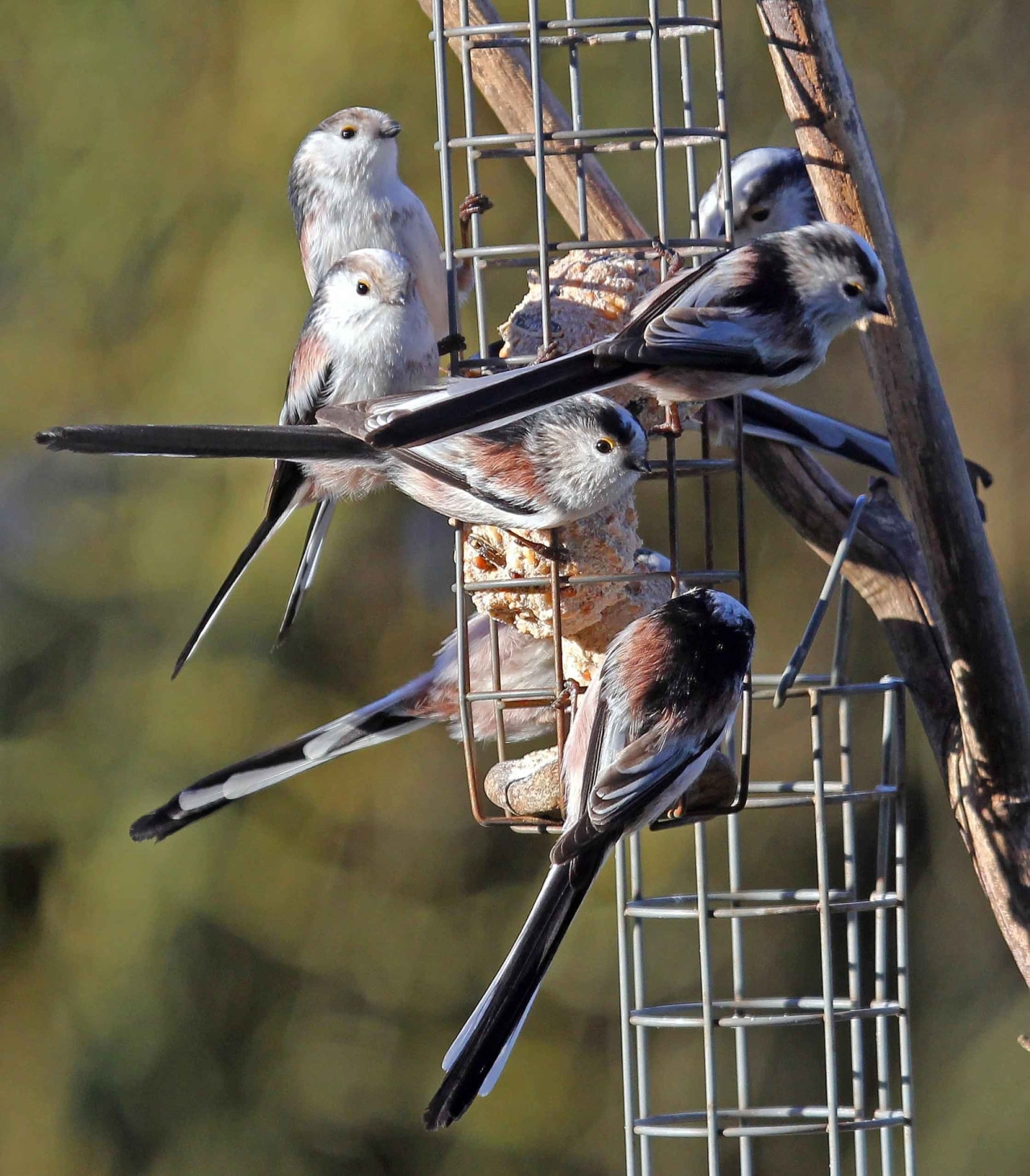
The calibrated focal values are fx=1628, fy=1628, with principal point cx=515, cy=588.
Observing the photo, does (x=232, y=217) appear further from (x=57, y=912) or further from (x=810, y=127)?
(x=810, y=127)

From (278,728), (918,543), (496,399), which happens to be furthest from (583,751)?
(278,728)

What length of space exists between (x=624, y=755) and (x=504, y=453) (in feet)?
1.15

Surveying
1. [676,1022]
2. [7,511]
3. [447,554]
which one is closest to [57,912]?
[7,511]

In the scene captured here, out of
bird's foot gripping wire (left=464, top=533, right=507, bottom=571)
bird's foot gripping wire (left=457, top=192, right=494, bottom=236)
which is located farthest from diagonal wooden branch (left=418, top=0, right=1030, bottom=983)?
bird's foot gripping wire (left=464, top=533, right=507, bottom=571)

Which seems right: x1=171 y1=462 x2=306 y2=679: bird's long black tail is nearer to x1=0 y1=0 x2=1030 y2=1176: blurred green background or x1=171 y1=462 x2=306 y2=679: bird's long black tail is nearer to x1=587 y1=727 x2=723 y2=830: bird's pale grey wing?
x1=587 y1=727 x2=723 y2=830: bird's pale grey wing

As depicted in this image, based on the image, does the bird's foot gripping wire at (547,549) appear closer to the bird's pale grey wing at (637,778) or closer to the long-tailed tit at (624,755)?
the long-tailed tit at (624,755)

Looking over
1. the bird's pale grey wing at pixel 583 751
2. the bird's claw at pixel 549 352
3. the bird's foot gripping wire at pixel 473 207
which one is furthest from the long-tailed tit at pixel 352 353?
the bird's pale grey wing at pixel 583 751

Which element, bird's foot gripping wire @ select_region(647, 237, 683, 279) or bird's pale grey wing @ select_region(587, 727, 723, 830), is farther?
bird's foot gripping wire @ select_region(647, 237, 683, 279)

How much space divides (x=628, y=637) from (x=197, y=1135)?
2007 mm

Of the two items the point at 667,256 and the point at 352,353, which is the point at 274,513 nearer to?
the point at 352,353

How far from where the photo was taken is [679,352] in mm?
1607

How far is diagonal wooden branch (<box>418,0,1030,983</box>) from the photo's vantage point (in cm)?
185

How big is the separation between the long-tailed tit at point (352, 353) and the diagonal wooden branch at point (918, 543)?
0.32m

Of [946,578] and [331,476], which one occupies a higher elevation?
[331,476]
